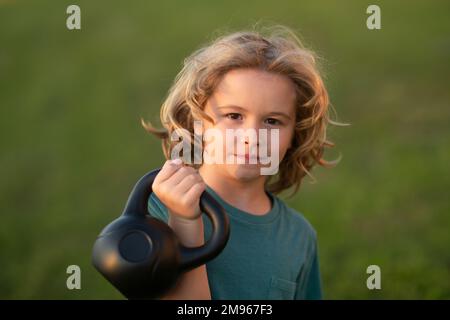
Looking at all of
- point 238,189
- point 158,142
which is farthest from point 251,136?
point 158,142

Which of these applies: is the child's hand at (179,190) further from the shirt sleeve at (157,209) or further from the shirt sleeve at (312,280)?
the shirt sleeve at (312,280)

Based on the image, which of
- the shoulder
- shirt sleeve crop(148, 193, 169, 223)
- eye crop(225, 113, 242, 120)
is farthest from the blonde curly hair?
shirt sleeve crop(148, 193, 169, 223)

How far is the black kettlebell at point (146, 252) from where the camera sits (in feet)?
5.47

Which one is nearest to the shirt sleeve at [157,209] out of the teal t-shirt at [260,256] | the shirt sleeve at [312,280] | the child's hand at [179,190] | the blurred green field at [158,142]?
the teal t-shirt at [260,256]

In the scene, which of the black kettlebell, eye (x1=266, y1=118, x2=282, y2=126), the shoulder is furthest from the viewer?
the shoulder

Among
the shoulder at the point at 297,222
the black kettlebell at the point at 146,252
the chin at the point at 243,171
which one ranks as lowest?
the black kettlebell at the point at 146,252

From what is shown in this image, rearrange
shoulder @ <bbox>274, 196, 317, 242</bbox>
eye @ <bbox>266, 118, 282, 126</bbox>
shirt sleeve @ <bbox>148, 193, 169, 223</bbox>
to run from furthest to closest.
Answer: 1. shoulder @ <bbox>274, 196, 317, 242</bbox>
2. eye @ <bbox>266, 118, 282, 126</bbox>
3. shirt sleeve @ <bbox>148, 193, 169, 223</bbox>

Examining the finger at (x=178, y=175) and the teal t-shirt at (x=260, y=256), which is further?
the teal t-shirt at (x=260, y=256)

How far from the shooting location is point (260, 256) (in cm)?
212

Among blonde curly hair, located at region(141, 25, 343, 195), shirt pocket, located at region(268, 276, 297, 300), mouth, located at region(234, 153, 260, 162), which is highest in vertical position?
blonde curly hair, located at region(141, 25, 343, 195)

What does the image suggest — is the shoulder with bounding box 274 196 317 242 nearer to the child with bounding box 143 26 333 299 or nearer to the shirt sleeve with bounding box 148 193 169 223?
the child with bounding box 143 26 333 299

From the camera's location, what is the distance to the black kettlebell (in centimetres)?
167

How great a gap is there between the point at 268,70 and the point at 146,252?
763mm

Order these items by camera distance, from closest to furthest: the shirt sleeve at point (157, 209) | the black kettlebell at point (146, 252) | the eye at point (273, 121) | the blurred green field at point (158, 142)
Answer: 1. the black kettlebell at point (146, 252)
2. the shirt sleeve at point (157, 209)
3. the eye at point (273, 121)
4. the blurred green field at point (158, 142)
